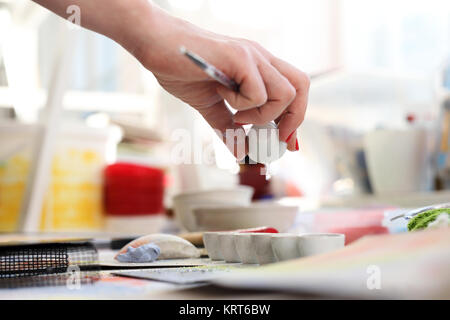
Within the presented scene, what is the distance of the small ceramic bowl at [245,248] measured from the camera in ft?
0.99

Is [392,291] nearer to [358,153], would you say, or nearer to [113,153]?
[358,153]

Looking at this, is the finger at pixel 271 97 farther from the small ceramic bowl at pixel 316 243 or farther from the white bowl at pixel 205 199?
the white bowl at pixel 205 199

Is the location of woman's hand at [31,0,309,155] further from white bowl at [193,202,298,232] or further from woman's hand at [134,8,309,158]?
white bowl at [193,202,298,232]

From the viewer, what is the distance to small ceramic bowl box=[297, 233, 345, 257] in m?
0.27

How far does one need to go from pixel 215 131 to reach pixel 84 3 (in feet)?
0.39

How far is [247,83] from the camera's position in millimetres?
305

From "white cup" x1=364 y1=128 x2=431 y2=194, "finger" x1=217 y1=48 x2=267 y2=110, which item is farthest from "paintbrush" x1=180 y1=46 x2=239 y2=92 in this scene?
"white cup" x1=364 y1=128 x2=431 y2=194

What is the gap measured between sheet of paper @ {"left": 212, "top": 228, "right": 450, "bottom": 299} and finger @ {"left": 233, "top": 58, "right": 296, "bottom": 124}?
0.43 feet

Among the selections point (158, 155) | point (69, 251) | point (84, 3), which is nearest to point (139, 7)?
point (84, 3)

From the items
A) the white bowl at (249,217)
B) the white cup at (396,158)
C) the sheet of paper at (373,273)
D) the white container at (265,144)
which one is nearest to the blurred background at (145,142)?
the white cup at (396,158)

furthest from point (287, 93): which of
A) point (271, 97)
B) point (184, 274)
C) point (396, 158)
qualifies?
point (396, 158)

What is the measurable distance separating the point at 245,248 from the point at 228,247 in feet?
0.06

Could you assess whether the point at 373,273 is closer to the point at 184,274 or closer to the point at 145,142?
the point at 184,274
